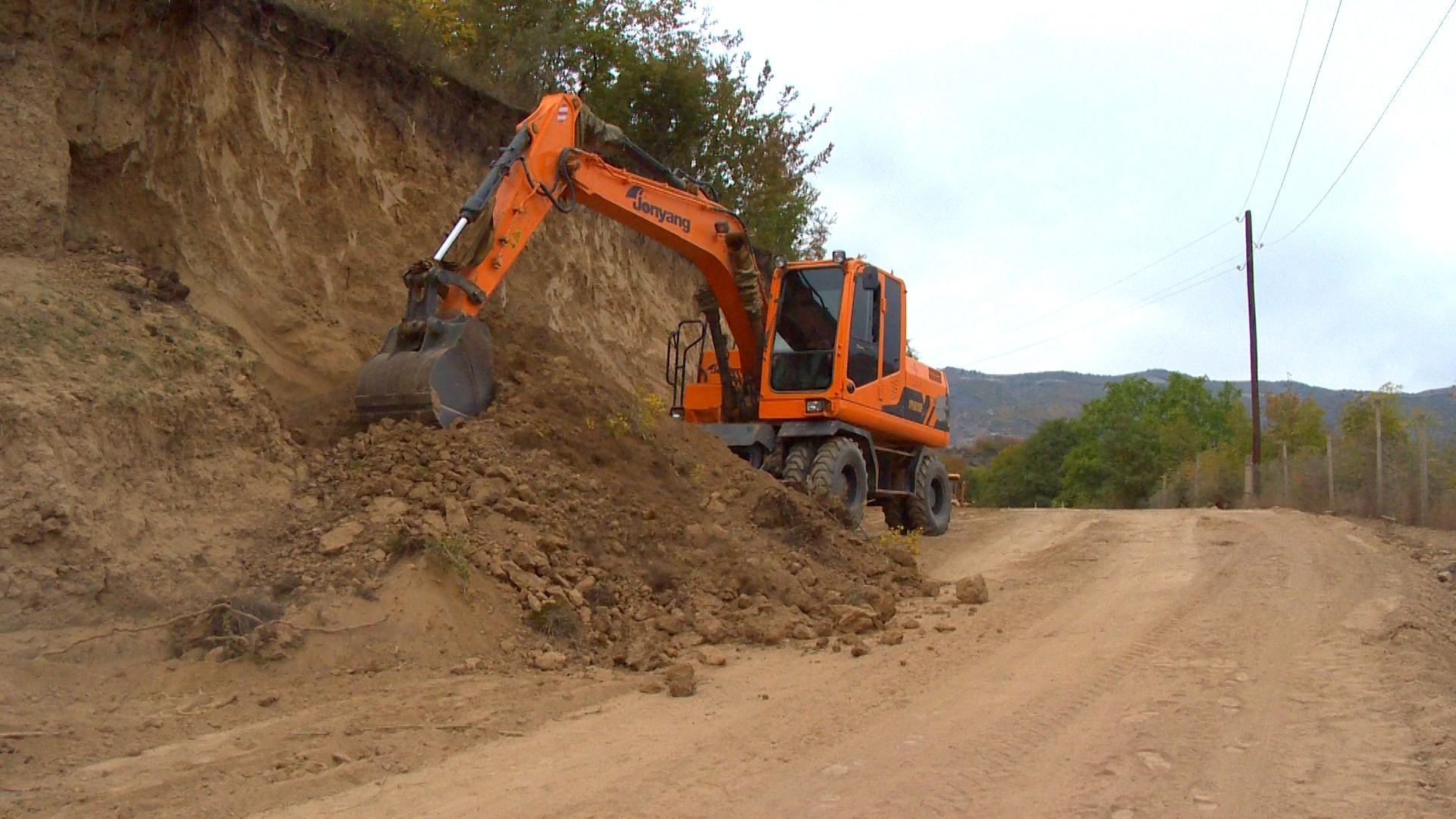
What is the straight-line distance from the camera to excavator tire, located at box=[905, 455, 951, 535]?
1462 cm

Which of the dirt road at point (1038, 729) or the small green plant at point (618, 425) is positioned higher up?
the small green plant at point (618, 425)

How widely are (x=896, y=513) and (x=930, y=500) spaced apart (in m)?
0.57

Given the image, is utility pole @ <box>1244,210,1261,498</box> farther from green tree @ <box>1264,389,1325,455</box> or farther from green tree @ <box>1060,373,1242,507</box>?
green tree @ <box>1060,373,1242,507</box>

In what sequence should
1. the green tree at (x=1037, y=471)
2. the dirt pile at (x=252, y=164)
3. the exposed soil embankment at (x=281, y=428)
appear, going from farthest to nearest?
the green tree at (x=1037, y=471)
the dirt pile at (x=252, y=164)
the exposed soil embankment at (x=281, y=428)

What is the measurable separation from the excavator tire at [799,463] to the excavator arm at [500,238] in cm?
215

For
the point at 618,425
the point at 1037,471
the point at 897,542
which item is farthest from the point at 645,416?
the point at 1037,471

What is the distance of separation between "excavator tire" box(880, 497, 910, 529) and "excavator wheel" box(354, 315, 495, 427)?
7.02 metres

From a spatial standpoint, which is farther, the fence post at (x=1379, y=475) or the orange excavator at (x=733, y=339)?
the fence post at (x=1379, y=475)

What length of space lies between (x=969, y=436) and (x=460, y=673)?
134 meters

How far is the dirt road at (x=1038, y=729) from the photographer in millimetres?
4461

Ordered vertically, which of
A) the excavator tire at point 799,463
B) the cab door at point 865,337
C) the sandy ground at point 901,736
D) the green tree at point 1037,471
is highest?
the green tree at point 1037,471

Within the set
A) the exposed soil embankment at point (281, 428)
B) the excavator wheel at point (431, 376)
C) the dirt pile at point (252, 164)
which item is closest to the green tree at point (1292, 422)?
the dirt pile at point (252, 164)

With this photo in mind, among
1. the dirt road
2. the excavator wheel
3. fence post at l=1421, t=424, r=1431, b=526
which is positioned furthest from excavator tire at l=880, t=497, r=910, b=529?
fence post at l=1421, t=424, r=1431, b=526

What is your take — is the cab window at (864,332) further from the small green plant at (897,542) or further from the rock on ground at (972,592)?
the rock on ground at (972,592)
